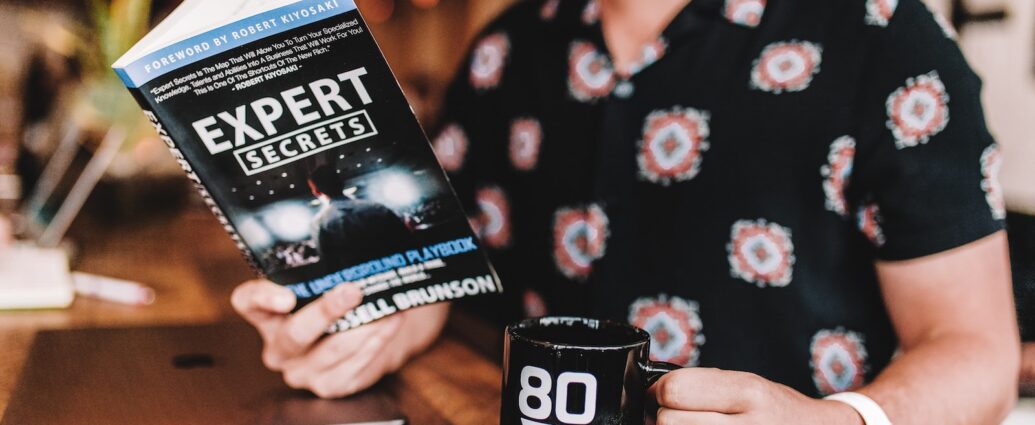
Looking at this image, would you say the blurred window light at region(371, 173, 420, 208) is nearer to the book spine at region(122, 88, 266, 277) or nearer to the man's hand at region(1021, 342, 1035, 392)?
the book spine at region(122, 88, 266, 277)

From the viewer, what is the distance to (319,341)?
738 millimetres

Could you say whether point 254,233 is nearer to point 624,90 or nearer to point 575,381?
point 575,381

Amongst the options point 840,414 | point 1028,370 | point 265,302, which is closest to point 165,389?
point 265,302

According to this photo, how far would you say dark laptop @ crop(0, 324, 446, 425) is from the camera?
65cm

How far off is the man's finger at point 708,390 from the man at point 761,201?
0.12 meters

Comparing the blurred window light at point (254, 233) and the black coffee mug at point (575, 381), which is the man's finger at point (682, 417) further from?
the blurred window light at point (254, 233)

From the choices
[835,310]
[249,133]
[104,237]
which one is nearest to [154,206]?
[104,237]

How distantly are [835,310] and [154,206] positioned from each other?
1636mm

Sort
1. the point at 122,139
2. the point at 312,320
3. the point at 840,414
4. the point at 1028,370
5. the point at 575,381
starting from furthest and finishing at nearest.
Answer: the point at 122,139 → the point at 1028,370 → the point at 312,320 → the point at 840,414 → the point at 575,381

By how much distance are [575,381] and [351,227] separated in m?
0.26

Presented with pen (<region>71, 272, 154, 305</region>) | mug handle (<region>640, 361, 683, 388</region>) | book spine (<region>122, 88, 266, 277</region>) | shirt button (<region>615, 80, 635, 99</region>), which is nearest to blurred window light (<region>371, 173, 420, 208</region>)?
→ book spine (<region>122, 88, 266, 277</region>)

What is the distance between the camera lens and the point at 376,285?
0.66 meters

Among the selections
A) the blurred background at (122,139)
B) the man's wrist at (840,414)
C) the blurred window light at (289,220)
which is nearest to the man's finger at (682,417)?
the man's wrist at (840,414)

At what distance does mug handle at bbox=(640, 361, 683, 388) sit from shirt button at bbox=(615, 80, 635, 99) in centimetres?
55
